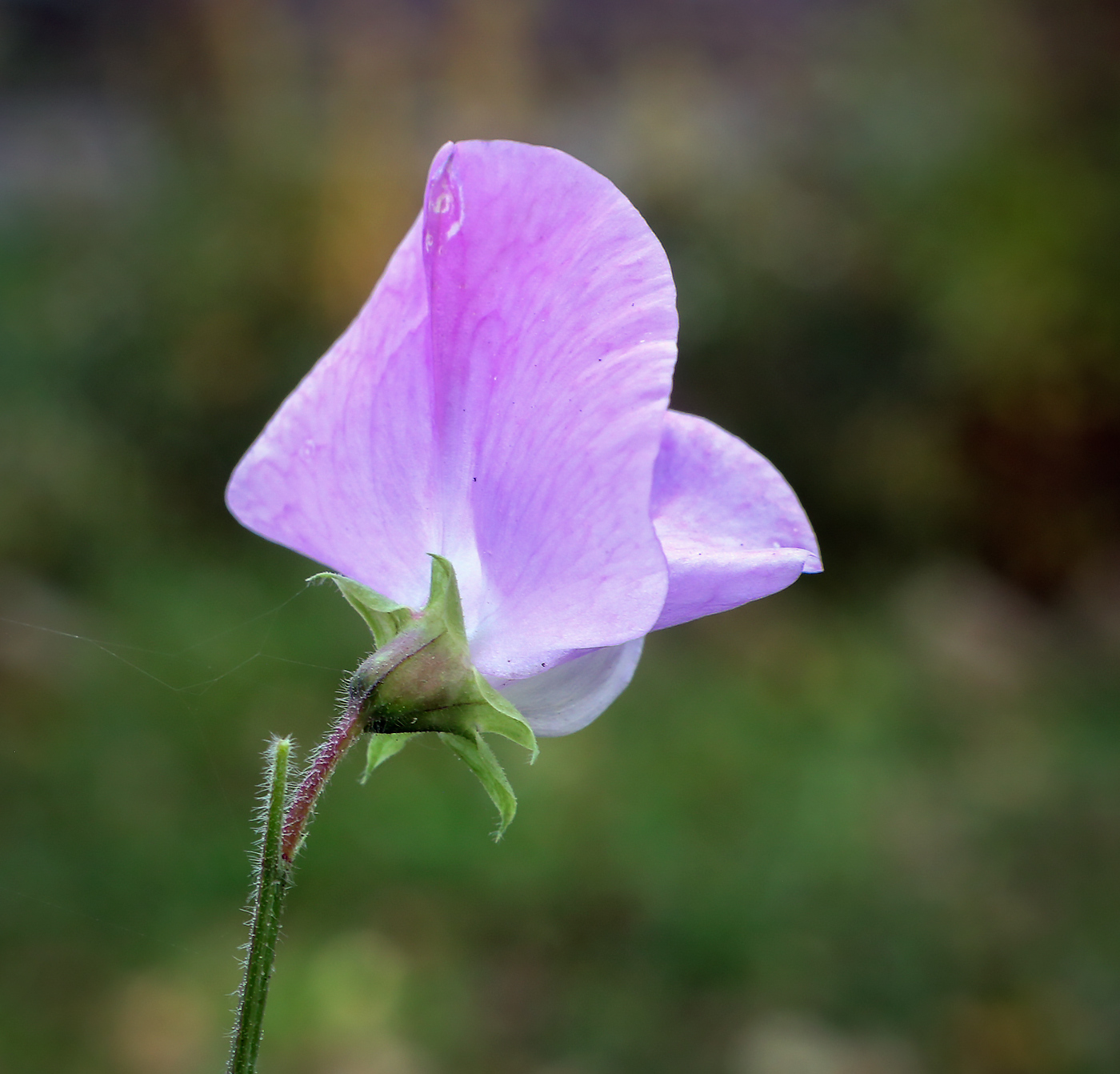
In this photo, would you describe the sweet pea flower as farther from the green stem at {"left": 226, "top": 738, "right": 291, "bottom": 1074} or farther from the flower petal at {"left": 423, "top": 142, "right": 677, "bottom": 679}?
the green stem at {"left": 226, "top": 738, "right": 291, "bottom": 1074}

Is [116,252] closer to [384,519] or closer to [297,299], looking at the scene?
[297,299]

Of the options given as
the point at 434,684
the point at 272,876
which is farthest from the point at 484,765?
the point at 272,876

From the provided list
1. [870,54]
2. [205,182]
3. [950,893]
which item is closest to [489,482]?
[950,893]

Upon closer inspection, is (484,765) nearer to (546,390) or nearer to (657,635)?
(546,390)

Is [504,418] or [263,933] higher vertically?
[504,418]

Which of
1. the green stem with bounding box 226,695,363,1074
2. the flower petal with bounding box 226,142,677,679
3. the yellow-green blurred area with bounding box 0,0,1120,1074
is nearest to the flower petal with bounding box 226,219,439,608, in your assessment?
the flower petal with bounding box 226,142,677,679

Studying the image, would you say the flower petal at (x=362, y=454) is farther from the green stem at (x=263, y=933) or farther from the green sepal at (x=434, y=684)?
the green stem at (x=263, y=933)
